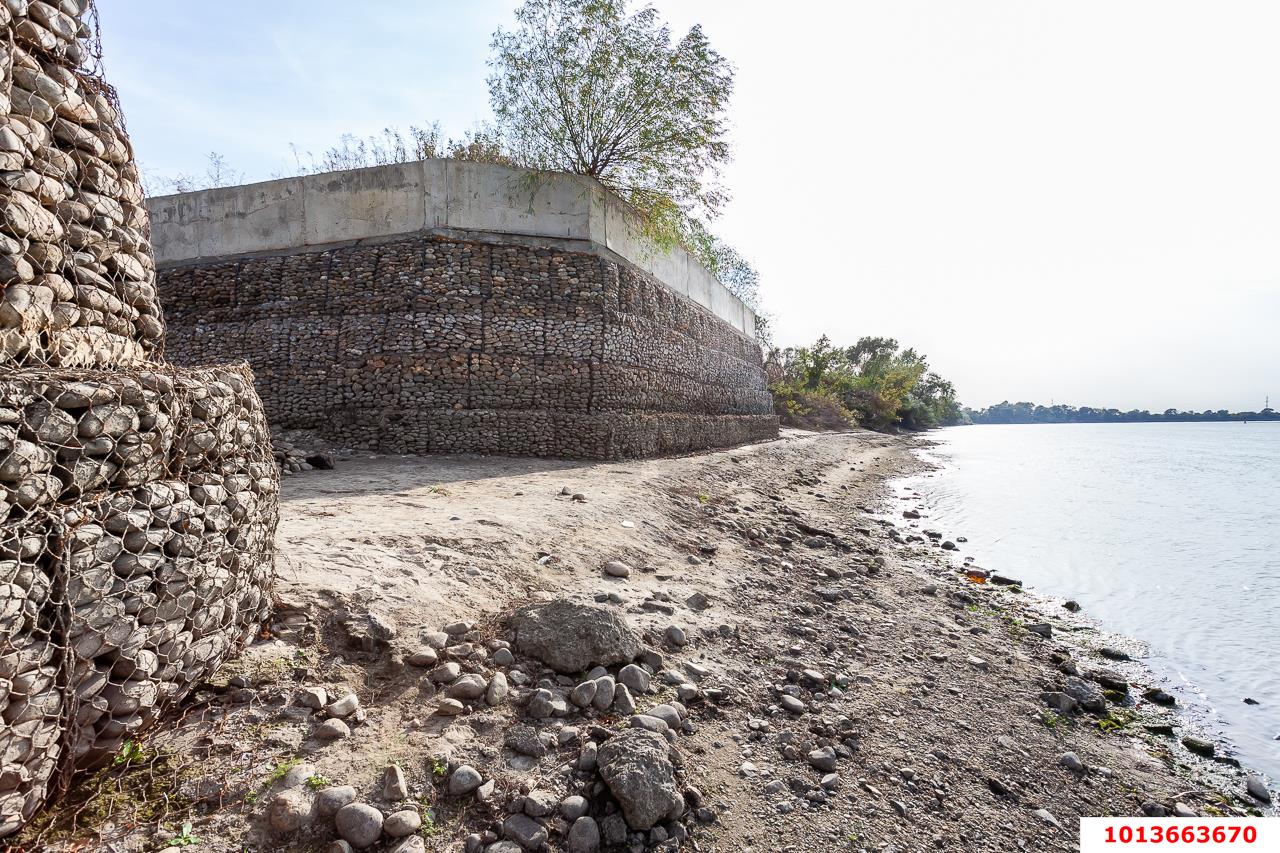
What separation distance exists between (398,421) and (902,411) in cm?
5574

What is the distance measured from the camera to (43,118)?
254cm

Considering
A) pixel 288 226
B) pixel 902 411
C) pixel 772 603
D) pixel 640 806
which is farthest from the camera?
pixel 902 411

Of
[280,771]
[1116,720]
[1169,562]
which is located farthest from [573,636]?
[1169,562]

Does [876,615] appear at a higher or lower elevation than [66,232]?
lower

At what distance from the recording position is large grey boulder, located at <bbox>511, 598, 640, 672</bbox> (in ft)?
11.2

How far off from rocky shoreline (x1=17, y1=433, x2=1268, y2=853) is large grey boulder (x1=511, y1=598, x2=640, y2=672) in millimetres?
14

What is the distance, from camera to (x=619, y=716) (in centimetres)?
310

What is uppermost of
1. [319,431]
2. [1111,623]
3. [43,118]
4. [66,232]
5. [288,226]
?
[288,226]

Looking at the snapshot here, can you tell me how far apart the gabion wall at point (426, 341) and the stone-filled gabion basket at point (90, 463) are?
323 inches

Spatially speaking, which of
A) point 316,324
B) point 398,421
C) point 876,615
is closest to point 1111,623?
point 876,615

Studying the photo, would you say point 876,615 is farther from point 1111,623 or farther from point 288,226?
point 288,226

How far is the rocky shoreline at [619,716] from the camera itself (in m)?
2.31

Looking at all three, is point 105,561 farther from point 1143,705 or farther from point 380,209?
point 380,209

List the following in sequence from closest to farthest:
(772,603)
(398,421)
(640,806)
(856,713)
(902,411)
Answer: (640,806)
(856,713)
(772,603)
(398,421)
(902,411)
